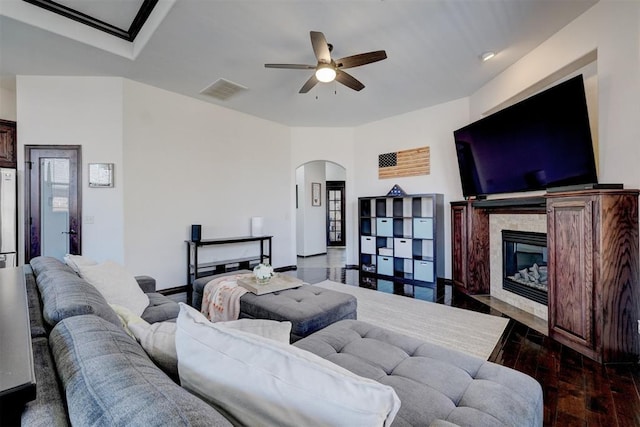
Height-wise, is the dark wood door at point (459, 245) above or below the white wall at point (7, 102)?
below

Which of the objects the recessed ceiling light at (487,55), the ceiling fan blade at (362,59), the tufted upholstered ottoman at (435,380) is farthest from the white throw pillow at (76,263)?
the recessed ceiling light at (487,55)

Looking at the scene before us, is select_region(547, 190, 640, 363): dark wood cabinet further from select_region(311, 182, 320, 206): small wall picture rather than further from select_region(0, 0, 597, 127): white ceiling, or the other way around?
select_region(311, 182, 320, 206): small wall picture

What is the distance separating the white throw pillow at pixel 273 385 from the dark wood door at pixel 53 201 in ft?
13.6

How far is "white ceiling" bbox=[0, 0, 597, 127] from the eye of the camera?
2.58 m

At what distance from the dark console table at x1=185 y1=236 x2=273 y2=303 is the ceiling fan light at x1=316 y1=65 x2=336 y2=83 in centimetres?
292

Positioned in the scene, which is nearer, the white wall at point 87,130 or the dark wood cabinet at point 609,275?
the dark wood cabinet at point 609,275

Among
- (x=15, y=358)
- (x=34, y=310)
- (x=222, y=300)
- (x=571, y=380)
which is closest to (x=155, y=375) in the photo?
(x=15, y=358)

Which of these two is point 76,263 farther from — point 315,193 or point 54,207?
point 315,193

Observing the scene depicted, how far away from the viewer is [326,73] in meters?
2.95

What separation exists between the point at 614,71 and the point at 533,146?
81 centimetres

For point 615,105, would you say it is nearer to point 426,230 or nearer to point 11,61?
point 426,230

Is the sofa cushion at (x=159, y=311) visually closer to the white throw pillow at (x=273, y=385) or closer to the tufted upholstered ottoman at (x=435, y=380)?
the tufted upholstered ottoman at (x=435, y=380)

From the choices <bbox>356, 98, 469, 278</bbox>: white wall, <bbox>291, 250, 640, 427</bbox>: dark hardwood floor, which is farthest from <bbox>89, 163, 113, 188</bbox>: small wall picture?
<bbox>291, 250, 640, 427</bbox>: dark hardwood floor

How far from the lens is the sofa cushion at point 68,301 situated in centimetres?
104
